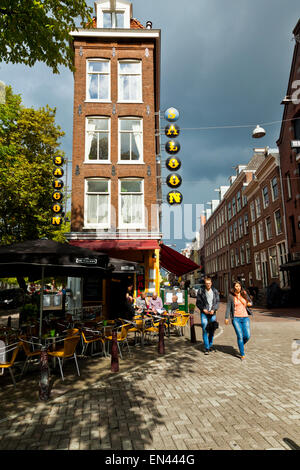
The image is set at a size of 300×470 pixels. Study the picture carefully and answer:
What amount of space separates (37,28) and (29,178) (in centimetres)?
1330

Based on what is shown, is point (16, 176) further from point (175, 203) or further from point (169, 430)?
point (169, 430)

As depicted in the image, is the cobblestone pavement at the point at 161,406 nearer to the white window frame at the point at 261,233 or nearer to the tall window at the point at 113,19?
the tall window at the point at 113,19

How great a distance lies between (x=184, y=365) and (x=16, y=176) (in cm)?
1553

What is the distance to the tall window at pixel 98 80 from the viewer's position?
15.6m

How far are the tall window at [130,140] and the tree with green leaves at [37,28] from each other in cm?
787

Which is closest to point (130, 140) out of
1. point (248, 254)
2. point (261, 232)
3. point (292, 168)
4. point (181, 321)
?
point (181, 321)

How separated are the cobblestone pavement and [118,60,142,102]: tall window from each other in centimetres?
1361

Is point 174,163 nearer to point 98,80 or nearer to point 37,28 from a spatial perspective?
point 98,80

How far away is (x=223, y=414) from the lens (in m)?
4.00

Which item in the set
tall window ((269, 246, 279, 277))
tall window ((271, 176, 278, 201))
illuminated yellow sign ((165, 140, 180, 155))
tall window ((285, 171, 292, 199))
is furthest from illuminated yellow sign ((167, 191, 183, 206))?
tall window ((269, 246, 279, 277))

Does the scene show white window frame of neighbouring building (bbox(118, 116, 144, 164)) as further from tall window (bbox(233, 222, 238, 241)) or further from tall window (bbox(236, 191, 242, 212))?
tall window (bbox(233, 222, 238, 241))

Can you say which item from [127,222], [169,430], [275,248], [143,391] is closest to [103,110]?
[127,222]

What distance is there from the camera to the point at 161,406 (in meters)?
4.33
